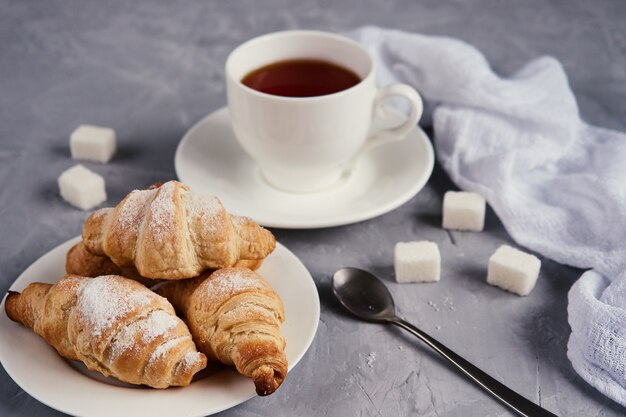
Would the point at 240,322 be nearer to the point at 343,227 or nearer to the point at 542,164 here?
the point at 343,227

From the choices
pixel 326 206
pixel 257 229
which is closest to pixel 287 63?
pixel 326 206

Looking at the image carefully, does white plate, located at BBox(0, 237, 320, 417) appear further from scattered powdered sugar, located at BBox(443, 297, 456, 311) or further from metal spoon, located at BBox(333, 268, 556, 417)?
scattered powdered sugar, located at BBox(443, 297, 456, 311)

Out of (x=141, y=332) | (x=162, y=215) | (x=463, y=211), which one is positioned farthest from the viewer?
(x=463, y=211)

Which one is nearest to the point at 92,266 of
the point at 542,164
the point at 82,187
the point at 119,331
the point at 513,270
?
the point at 119,331

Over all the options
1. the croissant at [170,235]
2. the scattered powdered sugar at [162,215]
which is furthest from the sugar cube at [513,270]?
the scattered powdered sugar at [162,215]

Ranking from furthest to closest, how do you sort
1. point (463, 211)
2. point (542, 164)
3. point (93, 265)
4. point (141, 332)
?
point (542, 164), point (463, 211), point (93, 265), point (141, 332)

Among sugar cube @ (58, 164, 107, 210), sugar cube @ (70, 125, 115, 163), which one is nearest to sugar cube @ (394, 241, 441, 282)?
sugar cube @ (58, 164, 107, 210)
